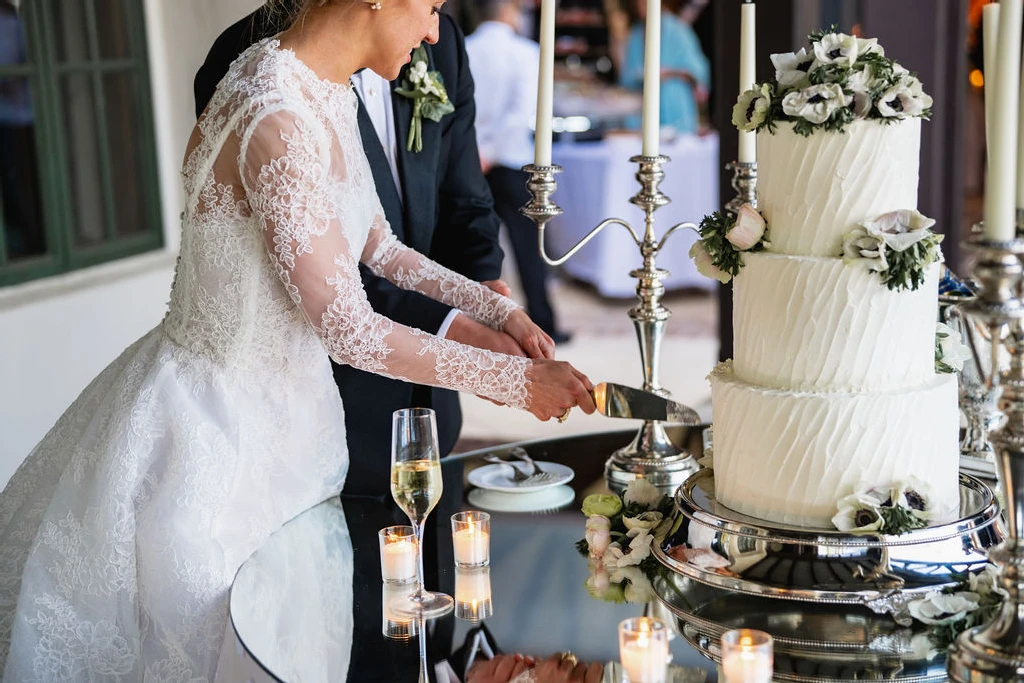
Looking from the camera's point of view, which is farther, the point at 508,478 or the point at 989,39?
the point at 508,478

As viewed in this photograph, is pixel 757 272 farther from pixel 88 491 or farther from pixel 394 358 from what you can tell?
pixel 88 491

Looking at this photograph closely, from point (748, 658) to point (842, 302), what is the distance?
552 mm

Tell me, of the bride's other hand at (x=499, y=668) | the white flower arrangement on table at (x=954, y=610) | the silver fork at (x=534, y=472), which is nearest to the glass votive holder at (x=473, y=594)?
the bride's other hand at (x=499, y=668)

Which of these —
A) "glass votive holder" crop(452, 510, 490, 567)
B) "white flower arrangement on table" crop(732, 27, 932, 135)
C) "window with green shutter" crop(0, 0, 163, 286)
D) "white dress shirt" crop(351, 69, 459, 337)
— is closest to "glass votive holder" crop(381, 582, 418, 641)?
"glass votive holder" crop(452, 510, 490, 567)

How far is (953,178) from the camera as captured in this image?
543 cm

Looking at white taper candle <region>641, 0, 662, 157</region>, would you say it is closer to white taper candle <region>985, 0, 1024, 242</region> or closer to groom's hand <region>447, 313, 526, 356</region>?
groom's hand <region>447, 313, 526, 356</region>

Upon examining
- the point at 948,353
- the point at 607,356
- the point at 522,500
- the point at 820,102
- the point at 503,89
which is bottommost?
the point at 607,356

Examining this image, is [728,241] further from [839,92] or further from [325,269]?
[325,269]

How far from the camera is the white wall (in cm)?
442

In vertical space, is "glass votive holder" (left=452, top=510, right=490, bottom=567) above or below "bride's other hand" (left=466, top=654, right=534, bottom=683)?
above

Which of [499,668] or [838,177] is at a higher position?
[838,177]

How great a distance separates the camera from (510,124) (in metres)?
7.65

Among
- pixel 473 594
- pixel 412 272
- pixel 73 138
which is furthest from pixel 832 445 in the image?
pixel 73 138

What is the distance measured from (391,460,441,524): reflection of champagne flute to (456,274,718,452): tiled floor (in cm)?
335
